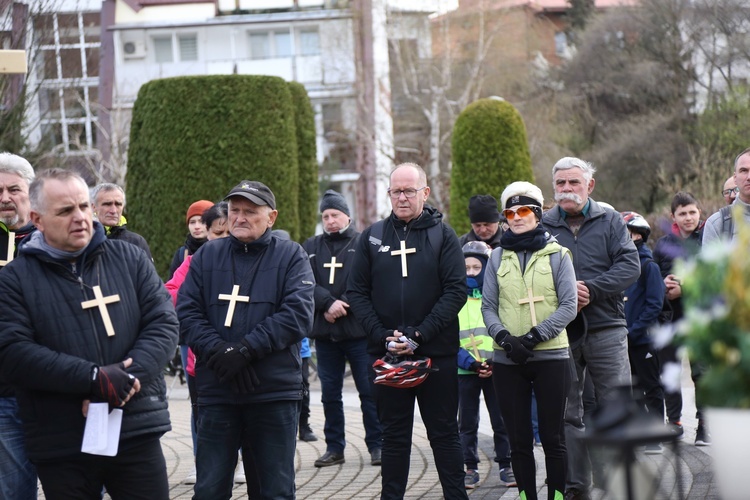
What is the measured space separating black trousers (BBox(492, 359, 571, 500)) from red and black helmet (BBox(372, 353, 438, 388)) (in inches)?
19.9

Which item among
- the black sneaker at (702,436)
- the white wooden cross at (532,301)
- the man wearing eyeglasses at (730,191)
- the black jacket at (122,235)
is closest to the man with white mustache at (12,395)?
the black jacket at (122,235)

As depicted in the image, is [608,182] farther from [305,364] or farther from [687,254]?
[687,254]

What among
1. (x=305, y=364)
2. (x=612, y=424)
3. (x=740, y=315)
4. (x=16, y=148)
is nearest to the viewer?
(x=740, y=315)

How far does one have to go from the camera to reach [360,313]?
7035mm

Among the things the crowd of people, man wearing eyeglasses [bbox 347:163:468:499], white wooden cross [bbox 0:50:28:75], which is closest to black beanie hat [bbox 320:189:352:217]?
the crowd of people

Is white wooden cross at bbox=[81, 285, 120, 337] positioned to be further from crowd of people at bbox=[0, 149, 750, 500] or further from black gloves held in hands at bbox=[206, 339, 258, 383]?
black gloves held in hands at bbox=[206, 339, 258, 383]

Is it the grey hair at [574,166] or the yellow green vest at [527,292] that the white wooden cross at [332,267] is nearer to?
the grey hair at [574,166]

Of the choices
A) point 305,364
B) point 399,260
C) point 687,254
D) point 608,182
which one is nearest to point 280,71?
point 608,182

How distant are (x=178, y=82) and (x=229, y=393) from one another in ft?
42.2

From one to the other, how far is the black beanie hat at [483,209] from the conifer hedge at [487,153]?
11340 millimetres

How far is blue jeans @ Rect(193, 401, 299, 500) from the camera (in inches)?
231

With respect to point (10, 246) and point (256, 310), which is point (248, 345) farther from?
point (10, 246)

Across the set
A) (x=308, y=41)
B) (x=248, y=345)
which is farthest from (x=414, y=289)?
(x=308, y=41)

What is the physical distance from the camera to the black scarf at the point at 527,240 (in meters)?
6.81
